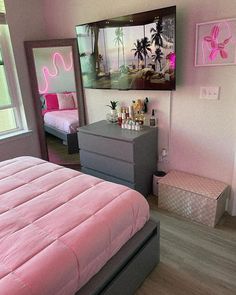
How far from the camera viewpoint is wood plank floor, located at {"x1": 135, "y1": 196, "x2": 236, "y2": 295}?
1637mm

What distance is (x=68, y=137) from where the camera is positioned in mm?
3236

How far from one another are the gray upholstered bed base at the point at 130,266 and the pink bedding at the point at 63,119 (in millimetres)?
1917

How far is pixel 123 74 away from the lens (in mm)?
2621

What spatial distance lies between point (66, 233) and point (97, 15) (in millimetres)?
2417

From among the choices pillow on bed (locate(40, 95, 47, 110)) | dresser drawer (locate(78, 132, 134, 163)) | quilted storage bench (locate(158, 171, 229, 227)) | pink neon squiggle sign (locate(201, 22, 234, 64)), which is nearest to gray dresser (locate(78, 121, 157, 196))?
dresser drawer (locate(78, 132, 134, 163))

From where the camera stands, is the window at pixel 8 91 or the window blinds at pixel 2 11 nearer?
the window blinds at pixel 2 11

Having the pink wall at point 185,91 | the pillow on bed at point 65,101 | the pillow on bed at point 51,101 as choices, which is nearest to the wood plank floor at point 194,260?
the pink wall at point 185,91

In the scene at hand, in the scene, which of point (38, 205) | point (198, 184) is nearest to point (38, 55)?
point (38, 205)

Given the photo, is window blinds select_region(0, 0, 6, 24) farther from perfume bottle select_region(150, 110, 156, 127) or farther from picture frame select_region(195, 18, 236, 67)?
picture frame select_region(195, 18, 236, 67)

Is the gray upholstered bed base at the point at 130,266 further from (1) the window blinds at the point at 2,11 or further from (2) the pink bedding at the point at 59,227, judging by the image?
(1) the window blinds at the point at 2,11

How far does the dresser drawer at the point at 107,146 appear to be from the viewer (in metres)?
2.40

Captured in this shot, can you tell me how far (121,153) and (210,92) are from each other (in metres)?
1.00

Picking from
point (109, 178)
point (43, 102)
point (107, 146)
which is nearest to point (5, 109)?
point (43, 102)

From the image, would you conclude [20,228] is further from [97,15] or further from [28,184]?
[97,15]
